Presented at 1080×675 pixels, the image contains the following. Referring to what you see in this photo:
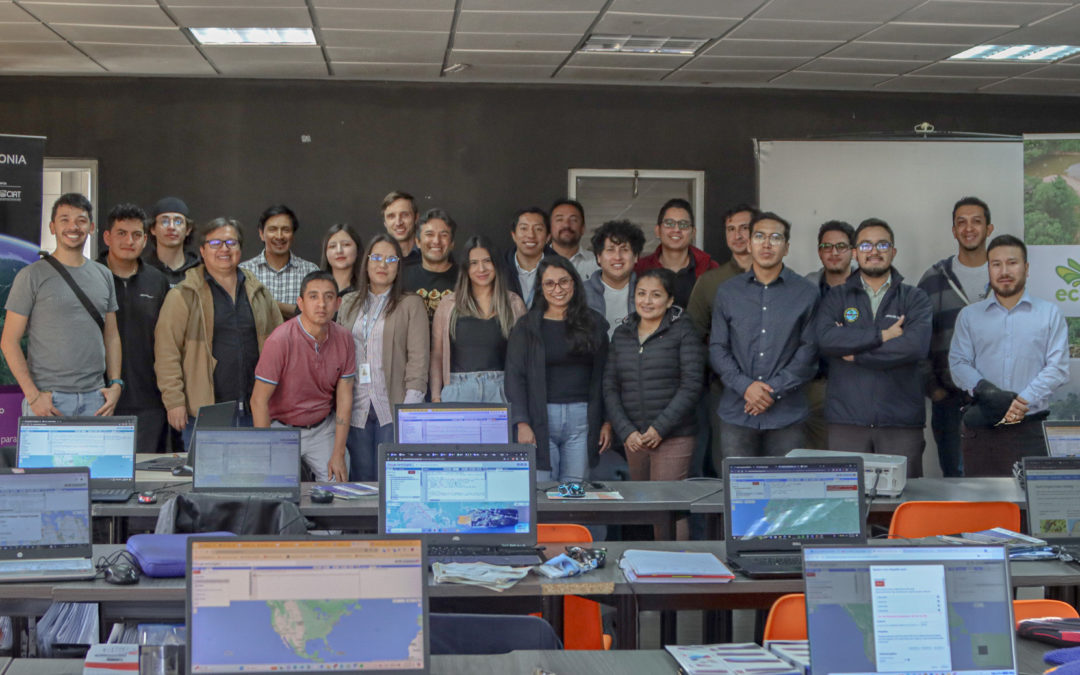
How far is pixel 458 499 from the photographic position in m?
3.71

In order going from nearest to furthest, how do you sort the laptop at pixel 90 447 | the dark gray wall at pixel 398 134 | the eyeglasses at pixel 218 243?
the laptop at pixel 90 447
the eyeglasses at pixel 218 243
the dark gray wall at pixel 398 134

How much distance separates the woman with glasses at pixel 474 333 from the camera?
233 inches

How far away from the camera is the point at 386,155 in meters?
8.71

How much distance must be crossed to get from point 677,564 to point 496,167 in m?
5.77

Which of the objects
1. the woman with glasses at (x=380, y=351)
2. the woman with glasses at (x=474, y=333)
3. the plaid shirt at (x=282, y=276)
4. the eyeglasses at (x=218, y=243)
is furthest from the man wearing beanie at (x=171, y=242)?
the woman with glasses at (x=474, y=333)

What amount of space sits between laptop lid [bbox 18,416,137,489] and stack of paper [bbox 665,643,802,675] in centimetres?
292

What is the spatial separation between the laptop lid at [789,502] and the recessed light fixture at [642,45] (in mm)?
4362

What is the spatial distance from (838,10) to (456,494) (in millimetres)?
4362

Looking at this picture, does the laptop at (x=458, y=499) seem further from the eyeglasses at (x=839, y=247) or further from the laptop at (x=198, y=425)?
the eyeglasses at (x=839, y=247)

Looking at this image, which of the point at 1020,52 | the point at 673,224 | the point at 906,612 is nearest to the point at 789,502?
the point at 906,612

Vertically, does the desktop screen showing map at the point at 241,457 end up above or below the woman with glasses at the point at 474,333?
below

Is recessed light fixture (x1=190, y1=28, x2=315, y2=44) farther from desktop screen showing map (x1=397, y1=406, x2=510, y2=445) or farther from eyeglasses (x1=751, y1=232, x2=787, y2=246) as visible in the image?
desktop screen showing map (x1=397, y1=406, x2=510, y2=445)

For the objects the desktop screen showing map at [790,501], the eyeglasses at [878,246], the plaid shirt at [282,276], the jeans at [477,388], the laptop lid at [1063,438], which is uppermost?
the eyeglasses at [878,246]

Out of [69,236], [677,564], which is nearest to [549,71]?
[69,236]
